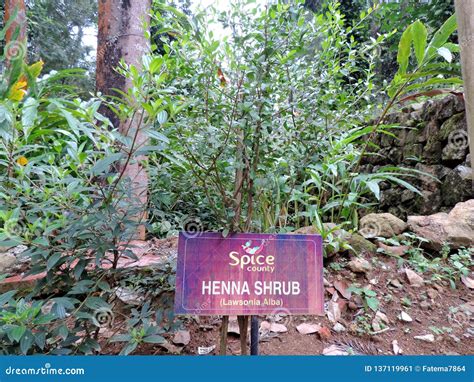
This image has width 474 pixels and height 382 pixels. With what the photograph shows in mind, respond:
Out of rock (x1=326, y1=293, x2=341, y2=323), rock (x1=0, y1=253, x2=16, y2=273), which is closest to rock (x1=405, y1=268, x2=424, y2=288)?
rock (x1=326, y1=293, x2=341, y2=323)

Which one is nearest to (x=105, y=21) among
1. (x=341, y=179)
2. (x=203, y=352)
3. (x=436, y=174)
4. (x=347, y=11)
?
(x=341, y=179)

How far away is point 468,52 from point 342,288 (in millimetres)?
1010

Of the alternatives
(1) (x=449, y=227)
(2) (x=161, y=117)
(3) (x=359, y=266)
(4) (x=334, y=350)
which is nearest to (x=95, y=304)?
(2) (x=161, y=117)

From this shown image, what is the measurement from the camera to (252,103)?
88 centimetres

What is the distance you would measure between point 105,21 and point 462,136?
8.25 ft

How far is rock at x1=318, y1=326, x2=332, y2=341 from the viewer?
1.23 m

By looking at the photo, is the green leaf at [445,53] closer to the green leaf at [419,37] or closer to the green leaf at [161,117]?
the green leaf at [419,37]

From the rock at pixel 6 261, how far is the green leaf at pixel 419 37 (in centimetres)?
206

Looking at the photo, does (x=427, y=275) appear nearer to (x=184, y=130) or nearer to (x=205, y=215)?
(x=205, y=215)

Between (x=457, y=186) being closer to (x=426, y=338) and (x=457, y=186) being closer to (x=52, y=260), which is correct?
(x=426, y=338)

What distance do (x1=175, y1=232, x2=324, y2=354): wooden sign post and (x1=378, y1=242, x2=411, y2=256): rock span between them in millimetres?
848

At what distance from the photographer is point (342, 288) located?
1.42m

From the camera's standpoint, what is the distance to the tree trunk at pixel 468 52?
2.29 ft

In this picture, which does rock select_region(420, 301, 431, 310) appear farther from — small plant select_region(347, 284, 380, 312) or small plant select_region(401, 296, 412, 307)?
small plant select_region(347, 284, 380, 312)
